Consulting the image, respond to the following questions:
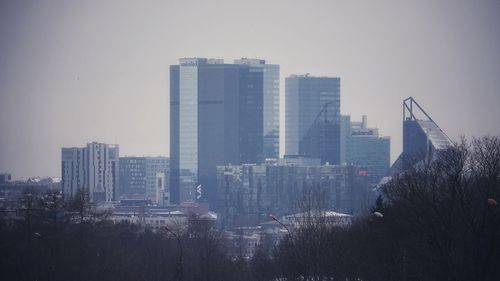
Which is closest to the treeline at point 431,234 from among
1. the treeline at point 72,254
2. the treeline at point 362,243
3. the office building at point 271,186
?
the treeline at point 362,243

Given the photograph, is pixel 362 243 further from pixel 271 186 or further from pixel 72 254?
pixel 271 186

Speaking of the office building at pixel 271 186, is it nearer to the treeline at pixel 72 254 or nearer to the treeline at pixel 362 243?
the treeline at pixel 362 243

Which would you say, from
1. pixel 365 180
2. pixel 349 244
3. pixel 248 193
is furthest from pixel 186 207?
pixel 349 244

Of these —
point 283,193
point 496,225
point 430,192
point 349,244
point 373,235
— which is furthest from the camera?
point 283,193

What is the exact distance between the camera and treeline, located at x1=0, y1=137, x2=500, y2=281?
43188 mm

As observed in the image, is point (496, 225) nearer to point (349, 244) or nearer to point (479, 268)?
point (479, 268)

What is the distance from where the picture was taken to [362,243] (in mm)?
53500

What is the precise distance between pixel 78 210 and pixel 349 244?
650 inches

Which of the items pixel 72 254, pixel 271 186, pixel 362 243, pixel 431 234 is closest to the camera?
pixel 431 234

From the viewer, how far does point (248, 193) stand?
177375mm

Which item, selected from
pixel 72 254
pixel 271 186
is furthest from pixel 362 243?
pixel 271 186

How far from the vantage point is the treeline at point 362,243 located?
4319 centimetres

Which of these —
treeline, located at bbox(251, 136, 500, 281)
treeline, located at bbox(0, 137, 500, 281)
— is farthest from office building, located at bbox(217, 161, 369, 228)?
treeline, located at bbox(251, 136, 500, 281)

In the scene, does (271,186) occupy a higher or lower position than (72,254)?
higher
